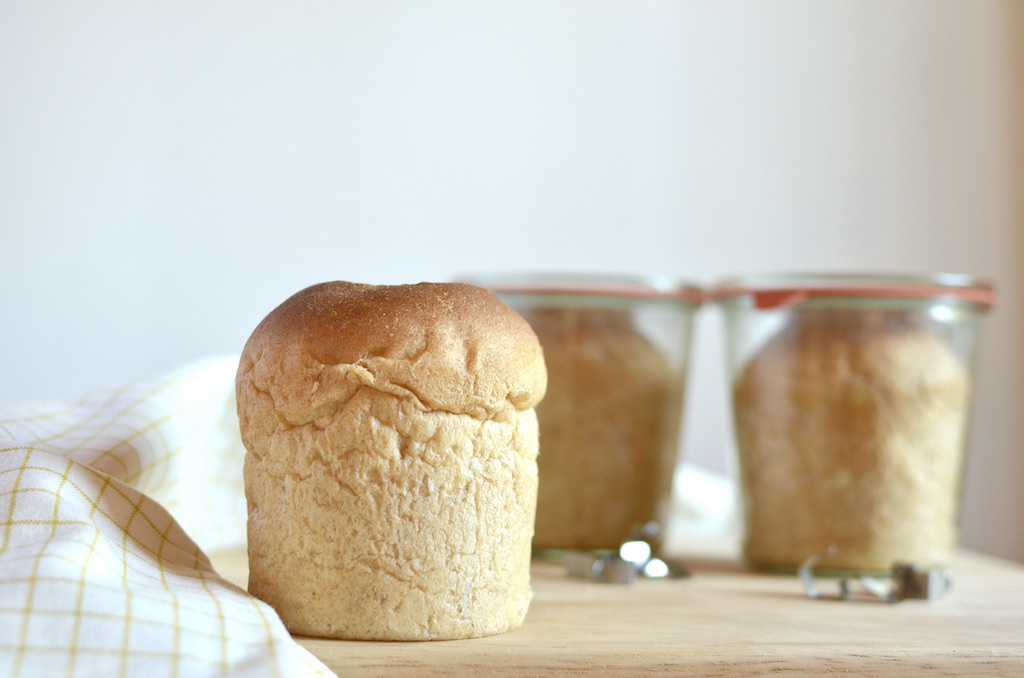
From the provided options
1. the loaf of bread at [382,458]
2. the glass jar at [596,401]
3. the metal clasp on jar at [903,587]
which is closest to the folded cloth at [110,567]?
the loaf of bread at [382,458]

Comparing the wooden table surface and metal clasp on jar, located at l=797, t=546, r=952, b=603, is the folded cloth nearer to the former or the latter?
the wooden table surface

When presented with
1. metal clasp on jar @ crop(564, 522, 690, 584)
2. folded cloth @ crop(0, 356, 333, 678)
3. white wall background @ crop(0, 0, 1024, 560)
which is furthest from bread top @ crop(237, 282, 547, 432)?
white wall background @ crop(0, 0, 1024, 560)

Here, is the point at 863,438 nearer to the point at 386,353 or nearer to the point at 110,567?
the point at 386,353

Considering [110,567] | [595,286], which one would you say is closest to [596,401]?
[595,286]

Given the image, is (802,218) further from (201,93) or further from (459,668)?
(459,668)

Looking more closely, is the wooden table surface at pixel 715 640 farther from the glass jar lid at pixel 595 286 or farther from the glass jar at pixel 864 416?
the glass jar lid at pixel 595 286

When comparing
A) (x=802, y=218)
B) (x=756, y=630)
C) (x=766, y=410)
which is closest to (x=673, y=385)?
(x=766, y=410)

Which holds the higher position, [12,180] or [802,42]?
[802,42]
